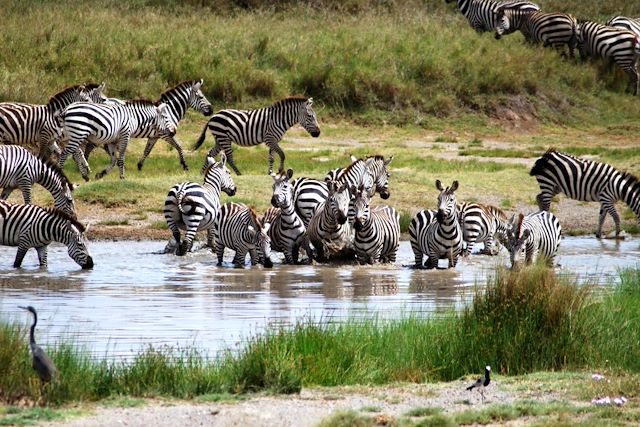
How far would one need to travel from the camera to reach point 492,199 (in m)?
21.5

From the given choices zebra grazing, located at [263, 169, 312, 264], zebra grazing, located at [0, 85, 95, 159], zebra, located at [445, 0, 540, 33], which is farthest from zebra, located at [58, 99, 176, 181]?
zebra, located at [445, 0, 540, 33]

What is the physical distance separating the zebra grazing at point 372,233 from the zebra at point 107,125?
19.4 feet

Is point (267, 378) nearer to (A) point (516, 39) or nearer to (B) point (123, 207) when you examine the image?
(B) point (123, 207)

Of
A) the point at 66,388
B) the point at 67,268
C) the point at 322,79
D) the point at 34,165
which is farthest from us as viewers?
the point at 322,79

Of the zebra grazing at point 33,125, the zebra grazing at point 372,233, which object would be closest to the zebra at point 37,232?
the zebra grazing at point 372,233

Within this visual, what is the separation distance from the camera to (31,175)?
62.3ft

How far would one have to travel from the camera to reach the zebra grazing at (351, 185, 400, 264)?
54.9 feet

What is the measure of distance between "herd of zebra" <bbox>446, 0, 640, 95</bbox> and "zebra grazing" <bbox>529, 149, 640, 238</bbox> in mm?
13147

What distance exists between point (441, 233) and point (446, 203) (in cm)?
54

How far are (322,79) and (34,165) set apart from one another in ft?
36.3

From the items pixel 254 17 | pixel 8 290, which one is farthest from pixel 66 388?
pixel 254 17

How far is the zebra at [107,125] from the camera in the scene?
21859 mm

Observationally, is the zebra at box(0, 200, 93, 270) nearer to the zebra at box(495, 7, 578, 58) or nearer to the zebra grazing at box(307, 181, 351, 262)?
the zebra grazing at box(307, 181, 351, 262)

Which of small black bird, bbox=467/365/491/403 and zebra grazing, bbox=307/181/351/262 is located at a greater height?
zebra grazing, bbox=307/181/351/262
